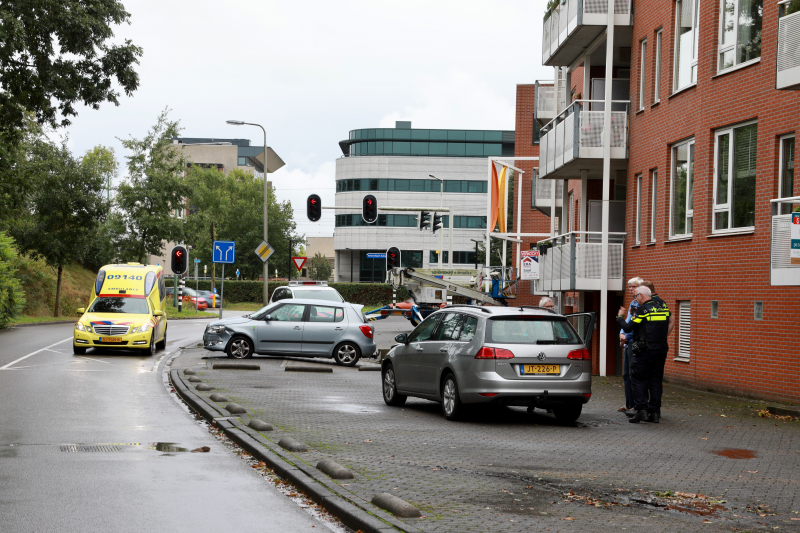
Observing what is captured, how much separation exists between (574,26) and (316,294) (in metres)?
10.7

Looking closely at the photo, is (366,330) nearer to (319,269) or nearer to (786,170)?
(786,170)

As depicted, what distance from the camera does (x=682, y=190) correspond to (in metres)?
20.2

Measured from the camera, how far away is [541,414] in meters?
14.4

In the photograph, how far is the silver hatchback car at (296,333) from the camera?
76.1 feet

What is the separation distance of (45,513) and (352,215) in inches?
3422

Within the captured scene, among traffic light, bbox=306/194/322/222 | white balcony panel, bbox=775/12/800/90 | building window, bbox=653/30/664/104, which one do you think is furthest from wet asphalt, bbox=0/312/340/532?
traffic light, bbox=306/194/322/222

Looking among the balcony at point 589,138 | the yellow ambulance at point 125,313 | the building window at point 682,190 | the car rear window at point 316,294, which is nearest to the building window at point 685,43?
the building window at point 682,190

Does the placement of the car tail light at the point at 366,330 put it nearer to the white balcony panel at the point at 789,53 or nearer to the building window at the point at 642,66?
the building window at the point at 642,66

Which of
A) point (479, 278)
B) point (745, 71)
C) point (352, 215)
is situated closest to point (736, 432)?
point (745, 71)

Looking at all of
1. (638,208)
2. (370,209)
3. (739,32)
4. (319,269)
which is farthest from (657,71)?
(319,269)

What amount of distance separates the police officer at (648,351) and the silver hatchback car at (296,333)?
11.3 meters

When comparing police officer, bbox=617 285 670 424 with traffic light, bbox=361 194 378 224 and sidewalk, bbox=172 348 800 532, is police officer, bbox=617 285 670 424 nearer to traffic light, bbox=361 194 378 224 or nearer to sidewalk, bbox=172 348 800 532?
sidewalk, bbox=172 348 800 532

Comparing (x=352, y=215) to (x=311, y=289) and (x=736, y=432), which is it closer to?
(x=311, y=289)

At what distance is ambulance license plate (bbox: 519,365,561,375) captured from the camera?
41.0 feet
